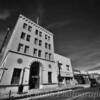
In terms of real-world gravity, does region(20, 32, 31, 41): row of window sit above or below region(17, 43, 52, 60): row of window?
above

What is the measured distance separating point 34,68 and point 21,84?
5753mm

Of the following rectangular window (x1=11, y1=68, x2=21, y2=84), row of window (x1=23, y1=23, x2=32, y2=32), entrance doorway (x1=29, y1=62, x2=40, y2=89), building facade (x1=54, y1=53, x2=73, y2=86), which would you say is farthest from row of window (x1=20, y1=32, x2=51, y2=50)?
rectangular window (x1=11, y1=68, x2=21, y2=84)

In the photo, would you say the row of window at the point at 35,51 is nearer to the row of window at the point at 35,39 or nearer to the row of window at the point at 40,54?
the row of window at the point at 40,54

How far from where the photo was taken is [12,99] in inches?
412

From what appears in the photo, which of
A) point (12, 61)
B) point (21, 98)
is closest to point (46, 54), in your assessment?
point (12, 61)

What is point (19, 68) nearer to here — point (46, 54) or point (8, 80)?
point (8, 80)

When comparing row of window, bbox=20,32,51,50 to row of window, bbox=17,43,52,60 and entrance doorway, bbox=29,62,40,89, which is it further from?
entrance doorway, bbox=29,62,40,89

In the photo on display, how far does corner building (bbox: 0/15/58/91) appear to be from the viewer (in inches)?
629

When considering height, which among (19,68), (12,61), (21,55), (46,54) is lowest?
(19,68)

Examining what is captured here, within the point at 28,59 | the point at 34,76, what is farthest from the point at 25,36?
the point at 34,76

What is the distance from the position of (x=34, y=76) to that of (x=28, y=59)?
4.81 metres

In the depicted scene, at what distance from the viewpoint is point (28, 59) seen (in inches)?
761

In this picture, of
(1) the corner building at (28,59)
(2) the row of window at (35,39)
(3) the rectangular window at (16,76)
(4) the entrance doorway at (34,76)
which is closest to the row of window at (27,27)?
(1) the corner building at (28,59)

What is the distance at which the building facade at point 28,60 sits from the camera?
15.8 meters
